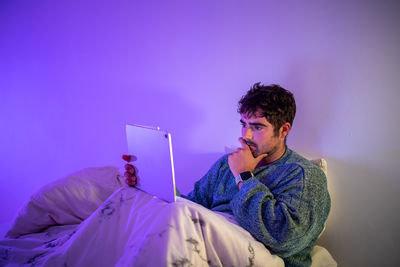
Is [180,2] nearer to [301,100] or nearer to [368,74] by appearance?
[301,100]

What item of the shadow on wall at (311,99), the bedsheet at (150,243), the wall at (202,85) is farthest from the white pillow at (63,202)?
the shadow on wall at (311,99)

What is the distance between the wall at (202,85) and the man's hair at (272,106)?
7.7 inches

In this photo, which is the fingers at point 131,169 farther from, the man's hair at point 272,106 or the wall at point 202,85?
the wall at point 202,85

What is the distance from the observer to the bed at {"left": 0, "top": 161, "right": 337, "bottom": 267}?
2.40ft

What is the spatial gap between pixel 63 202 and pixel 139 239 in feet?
1.96

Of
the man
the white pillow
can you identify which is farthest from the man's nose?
the white pillow

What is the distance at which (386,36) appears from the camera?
3.34ft

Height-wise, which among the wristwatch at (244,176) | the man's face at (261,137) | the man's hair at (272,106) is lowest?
the wristwatch at (244,176)

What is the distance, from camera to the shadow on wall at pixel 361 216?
1044 mm

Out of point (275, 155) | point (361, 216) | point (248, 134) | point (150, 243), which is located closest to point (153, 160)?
point (150, 243)

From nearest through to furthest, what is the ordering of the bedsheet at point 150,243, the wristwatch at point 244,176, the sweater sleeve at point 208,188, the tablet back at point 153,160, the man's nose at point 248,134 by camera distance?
the bedsheet at point 150,243 < the tablet back at point 153,160 < the wristwatch at point 244,176 < the man's nose at point 248,134 < the sweater sleeve at point 208,188

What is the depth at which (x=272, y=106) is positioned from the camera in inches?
43.3

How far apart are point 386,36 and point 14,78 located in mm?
2386

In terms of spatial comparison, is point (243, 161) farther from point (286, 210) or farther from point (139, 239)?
point (139, 239)
